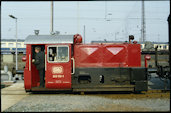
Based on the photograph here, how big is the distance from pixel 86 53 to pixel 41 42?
2.17 meters

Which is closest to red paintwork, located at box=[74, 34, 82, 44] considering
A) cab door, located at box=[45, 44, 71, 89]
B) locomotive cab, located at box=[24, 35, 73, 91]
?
locomotive cab, located at box=[24, 35, 73, 91]

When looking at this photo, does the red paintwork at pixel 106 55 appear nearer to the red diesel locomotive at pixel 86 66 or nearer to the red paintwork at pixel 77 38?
the red diesel locomotive at pixel 86 66

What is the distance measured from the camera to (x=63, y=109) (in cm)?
648

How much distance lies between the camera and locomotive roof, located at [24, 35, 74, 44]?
930 centimetres

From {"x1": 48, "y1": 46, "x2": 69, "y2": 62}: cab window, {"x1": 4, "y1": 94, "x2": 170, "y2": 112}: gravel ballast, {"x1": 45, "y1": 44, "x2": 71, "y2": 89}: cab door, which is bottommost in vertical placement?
{"x1": 4, "y1": 94, "x2": 170, "y2": 112}: gravel ballast

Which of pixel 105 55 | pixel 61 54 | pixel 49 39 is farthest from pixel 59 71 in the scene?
pixel 105 55

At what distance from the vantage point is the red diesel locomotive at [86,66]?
9180 millimetres

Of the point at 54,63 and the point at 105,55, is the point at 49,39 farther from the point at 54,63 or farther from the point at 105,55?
the point at 105,55

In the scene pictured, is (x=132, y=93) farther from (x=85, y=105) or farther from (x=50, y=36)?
(x=50, y=36)

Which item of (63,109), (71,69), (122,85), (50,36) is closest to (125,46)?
(122,85)

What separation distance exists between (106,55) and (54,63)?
248 centimetres

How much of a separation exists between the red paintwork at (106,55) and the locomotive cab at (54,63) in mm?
619

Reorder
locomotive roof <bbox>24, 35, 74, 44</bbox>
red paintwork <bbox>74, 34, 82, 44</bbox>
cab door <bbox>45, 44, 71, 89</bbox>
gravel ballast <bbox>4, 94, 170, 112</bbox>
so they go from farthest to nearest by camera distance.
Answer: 1. red paintwork <bbox>74, 34, 82, 44</bbox>
2. locomotive roof <bbox>24, 35, 74, 44</bbox>
3. cab door <bbox>45, 44, 71, 89</bbox>
4. gravel ballast <bbox>4, 94, 170, 112</bbox>

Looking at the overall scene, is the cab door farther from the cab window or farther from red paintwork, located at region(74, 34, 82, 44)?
red paintwork, located at region(74, 34, 82, 44)
